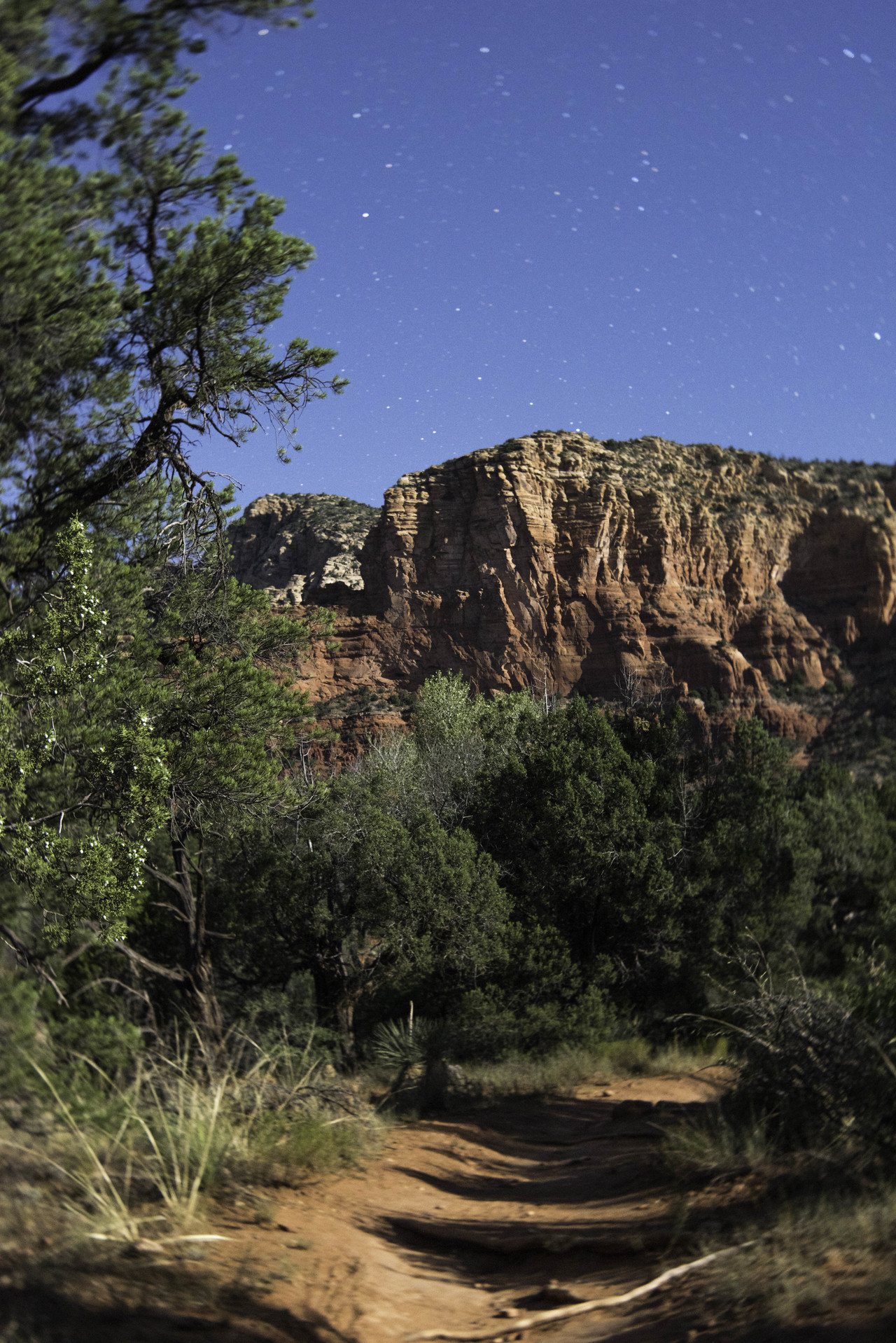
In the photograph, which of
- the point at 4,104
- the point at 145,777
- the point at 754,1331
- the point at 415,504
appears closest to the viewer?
the point at 754,1331

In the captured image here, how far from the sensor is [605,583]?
7238cm

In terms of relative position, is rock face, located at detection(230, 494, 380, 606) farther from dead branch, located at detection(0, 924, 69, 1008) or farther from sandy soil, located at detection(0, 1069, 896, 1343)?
sandy soil, located at detection(0, 1069, 896, 1343)

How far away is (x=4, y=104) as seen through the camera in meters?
5.91

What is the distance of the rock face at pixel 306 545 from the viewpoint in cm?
7962

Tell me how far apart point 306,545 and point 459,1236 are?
87.9m

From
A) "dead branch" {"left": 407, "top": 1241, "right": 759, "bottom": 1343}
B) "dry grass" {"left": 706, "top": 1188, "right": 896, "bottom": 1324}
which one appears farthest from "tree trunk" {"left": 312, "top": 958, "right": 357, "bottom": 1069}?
"dry grass" {"left": 706, "top": 1188, "right": 896, "bottom": 1324}

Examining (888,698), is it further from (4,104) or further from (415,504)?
(4,104)

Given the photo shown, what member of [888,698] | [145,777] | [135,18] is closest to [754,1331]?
[145,777]

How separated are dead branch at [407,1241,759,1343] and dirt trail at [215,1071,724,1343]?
0.07 metres

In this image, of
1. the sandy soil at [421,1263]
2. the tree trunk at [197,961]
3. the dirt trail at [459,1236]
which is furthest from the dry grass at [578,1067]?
the tree trunk at [197,961]

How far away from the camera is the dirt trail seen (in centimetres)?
411

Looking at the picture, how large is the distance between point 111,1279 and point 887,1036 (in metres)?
4.16

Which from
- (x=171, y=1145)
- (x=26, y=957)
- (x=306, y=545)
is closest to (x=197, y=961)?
(x=26, y=957)

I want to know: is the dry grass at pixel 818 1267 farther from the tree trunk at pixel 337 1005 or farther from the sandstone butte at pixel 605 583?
the sandstone butte at pixel 605 583
